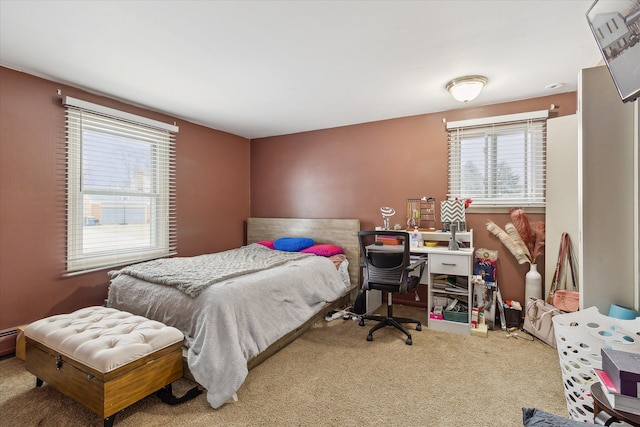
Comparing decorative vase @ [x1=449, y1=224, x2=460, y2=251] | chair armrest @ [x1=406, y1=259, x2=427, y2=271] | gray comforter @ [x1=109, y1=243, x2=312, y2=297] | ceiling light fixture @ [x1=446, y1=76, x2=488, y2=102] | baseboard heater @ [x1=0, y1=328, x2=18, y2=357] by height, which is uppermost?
ceiling light fixture @ [x1=446, y1=76, x2=488, y2=102]

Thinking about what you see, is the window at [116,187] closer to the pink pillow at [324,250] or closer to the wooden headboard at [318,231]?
the wooden headboard at [318,231]

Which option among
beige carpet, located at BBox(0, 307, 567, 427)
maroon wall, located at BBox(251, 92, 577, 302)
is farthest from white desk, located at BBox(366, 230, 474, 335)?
maroon wall, located at BBox(251, 92, 577, 302)

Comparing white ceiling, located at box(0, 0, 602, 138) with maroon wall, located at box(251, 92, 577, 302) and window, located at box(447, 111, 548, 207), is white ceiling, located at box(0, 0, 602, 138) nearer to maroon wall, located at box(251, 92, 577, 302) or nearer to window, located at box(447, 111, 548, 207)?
window, located at box(447, 111, 548, 207)

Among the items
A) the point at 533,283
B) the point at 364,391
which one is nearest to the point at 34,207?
the point at 364,391

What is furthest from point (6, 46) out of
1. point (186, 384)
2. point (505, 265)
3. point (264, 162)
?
point (505, 265)

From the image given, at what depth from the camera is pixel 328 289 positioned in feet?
10.7

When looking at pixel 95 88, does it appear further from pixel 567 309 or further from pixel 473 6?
pixel 567 309

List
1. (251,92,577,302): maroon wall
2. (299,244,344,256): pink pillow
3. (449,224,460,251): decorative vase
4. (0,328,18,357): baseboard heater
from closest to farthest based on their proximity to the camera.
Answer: (0,328,18,357): baseboard heater → (449,224,460,251): decorative vase → (251,92,577,302): maroon wall → (299,244,344,256): pink pillow

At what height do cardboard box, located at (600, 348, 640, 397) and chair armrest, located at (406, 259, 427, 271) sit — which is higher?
chair armrest, located at (406, 259, 427, 271)

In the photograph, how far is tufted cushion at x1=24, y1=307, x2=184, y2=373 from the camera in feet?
5.41

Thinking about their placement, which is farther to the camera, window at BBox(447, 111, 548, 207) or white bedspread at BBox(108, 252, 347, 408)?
window at BBox(447, 111, 548, 207)

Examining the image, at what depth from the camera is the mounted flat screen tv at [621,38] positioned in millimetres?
1230

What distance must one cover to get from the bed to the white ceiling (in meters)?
1.68

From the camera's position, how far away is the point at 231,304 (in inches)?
84.0
